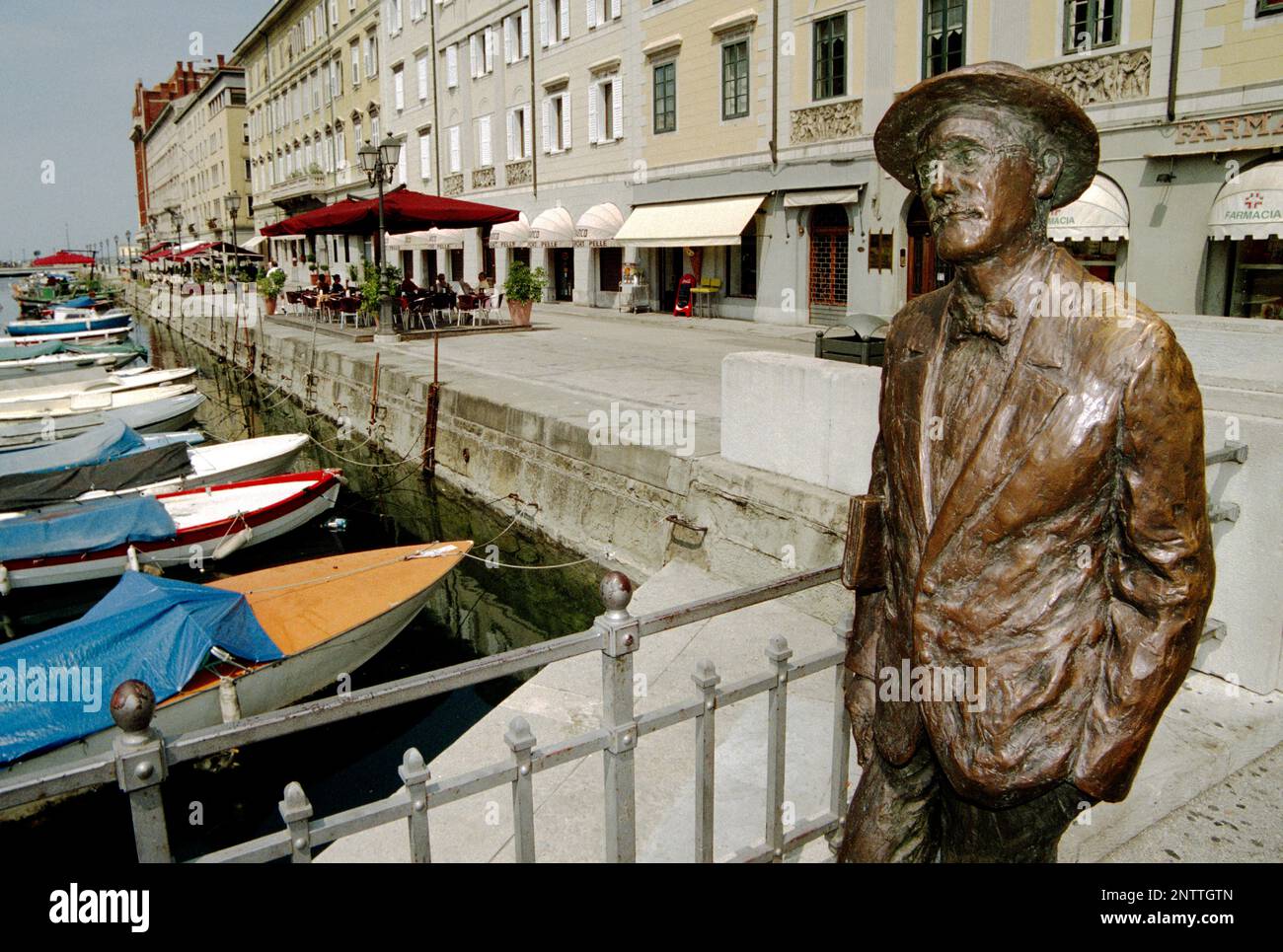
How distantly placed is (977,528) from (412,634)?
8335 millimetres

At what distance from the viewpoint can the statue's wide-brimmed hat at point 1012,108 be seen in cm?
198

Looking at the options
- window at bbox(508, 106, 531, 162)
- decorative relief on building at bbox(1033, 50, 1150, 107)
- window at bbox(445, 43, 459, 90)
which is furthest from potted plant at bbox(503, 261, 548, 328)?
window at bbox(445, 43, 459, 90)

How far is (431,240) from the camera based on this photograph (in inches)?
1592

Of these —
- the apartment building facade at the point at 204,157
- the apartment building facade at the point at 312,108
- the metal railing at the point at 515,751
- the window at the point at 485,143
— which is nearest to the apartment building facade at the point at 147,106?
the apartment building facade at the point at 204,157

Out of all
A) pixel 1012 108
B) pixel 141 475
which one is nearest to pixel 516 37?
pixel 141 475

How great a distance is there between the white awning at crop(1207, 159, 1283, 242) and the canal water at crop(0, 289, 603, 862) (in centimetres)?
1032

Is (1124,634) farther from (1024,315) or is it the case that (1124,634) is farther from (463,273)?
(463,273)

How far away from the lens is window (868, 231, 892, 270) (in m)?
19.6

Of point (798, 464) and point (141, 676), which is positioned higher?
point (798, 464)

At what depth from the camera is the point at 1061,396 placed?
192 cm

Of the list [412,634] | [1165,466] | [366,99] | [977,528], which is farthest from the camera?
[366,99]

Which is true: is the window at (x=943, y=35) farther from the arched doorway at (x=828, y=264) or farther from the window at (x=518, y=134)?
the window at (x=518, y=134)

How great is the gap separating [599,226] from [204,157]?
224 feet

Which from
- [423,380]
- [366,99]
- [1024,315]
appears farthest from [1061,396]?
[366,99]
